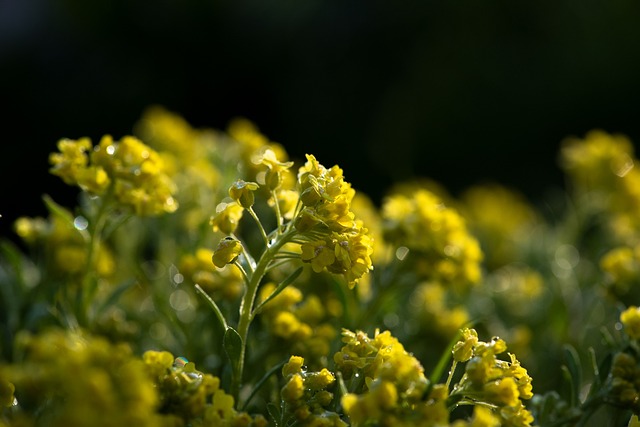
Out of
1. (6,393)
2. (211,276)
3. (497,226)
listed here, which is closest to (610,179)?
(497,226)

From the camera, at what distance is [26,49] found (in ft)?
14.7

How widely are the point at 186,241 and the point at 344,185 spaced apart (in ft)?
2.74

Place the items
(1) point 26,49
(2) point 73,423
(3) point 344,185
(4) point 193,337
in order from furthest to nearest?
(1) point 26,49 < (4) point 193,337 < (3) point 344,185 < (2) point 73,423

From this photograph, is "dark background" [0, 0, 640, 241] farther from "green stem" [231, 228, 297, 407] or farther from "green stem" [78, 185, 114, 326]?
"green stem" [231, 228, 297, 407]

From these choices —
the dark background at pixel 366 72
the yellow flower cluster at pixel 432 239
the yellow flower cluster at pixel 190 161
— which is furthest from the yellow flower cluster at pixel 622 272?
the dark background at pixel 366 72

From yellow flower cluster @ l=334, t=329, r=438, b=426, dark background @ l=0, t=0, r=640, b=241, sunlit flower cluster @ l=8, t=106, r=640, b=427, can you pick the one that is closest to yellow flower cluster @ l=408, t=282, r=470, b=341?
sunlit flower cluster @ l=8, t=106, r=640, b=427

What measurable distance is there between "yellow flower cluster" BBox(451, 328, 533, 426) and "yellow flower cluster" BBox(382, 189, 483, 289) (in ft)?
1.59

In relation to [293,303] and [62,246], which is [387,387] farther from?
[62,246]

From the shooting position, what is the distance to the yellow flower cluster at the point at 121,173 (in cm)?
124

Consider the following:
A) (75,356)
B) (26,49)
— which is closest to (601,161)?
(75,356)

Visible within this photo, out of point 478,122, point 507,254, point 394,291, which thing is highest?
point 478,122

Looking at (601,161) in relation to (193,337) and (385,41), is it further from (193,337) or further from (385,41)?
(385,41)

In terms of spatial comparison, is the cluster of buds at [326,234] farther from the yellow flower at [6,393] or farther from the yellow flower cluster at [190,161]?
the yellow flower cluster at [190,161]

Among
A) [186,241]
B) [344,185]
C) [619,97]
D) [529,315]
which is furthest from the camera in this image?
[619,97]
